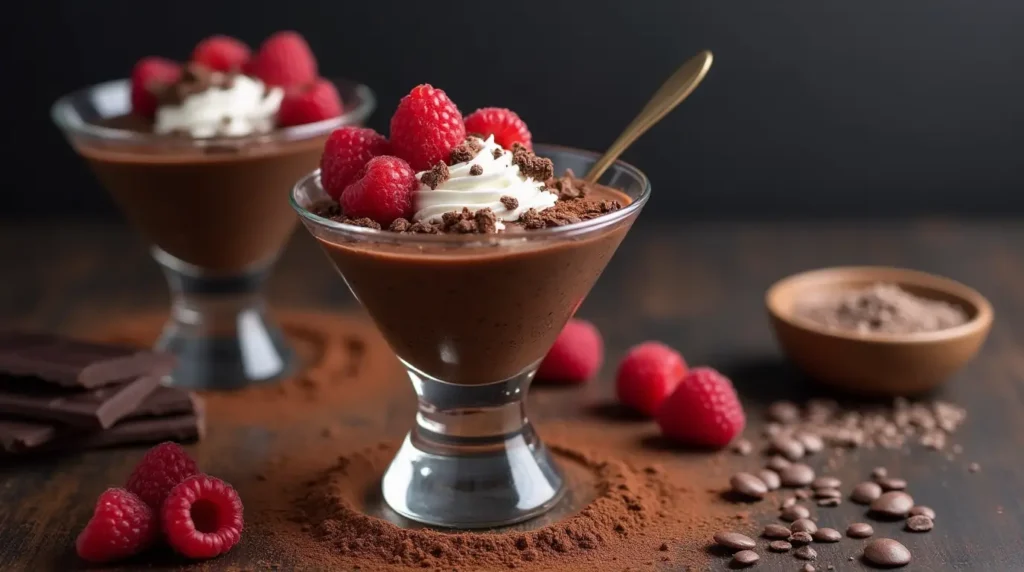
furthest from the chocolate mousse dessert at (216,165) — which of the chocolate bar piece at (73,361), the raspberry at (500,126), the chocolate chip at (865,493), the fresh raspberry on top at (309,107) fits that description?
the chocolate chip at (865,493)

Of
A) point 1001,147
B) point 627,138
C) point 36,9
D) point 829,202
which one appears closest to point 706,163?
point 829,202

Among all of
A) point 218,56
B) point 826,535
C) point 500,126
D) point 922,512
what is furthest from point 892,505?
point 218,56

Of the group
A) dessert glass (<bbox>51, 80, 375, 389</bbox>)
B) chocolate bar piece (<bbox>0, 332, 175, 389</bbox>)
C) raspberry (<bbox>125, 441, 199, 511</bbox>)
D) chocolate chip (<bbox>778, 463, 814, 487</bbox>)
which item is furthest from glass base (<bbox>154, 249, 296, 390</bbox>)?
chocolate chip (<bbox>778, 463, 814, 487</bbox>)

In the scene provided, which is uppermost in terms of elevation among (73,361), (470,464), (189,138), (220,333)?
(189,138)

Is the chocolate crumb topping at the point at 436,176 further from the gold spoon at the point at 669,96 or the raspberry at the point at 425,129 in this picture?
the gold spoon at the point at 669,96

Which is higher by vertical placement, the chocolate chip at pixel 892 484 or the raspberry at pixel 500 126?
the raspberry at pixel 500 126

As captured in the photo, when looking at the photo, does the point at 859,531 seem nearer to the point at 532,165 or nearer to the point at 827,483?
the point at 827,483

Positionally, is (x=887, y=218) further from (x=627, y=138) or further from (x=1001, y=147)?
(x=627, y=138)
